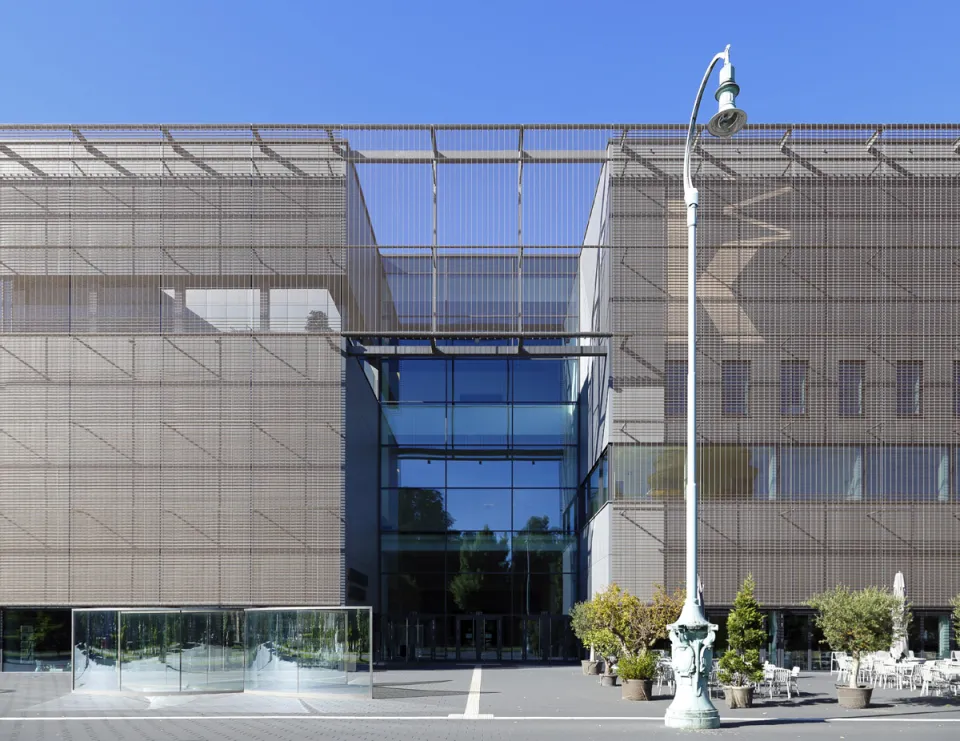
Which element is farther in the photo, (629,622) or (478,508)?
(478,508)

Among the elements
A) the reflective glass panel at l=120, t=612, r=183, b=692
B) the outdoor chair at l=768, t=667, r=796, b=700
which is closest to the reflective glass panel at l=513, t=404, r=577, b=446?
the outdoor chair at l=768, t=667, r=796, b=700

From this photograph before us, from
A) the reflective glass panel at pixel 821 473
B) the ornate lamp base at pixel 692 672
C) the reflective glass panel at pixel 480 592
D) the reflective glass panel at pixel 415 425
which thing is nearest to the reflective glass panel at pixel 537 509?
the reflective glass panel at pixel 480 592

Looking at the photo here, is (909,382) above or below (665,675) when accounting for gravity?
above

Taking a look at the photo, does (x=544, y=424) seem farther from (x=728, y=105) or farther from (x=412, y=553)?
(x=728, y=105)

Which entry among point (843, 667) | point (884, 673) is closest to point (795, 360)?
point (843, 667)

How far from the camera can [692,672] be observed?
21.3 meters

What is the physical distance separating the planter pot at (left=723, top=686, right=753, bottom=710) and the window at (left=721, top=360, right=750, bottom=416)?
1278 centimetres

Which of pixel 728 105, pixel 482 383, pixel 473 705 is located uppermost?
pixel 728 105

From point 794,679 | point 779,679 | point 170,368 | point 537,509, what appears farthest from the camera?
point 537,509

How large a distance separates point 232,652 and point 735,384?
1810 centimetres

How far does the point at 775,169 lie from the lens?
122ft

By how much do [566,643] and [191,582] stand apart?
15.9 metres

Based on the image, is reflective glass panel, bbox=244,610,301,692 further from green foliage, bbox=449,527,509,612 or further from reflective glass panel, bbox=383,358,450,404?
reflective glass panel, bbox=383,358,450,404

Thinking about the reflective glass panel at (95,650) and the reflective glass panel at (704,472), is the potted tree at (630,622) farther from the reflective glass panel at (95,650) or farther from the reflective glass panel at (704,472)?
the reflective glass panel at (95,650)
